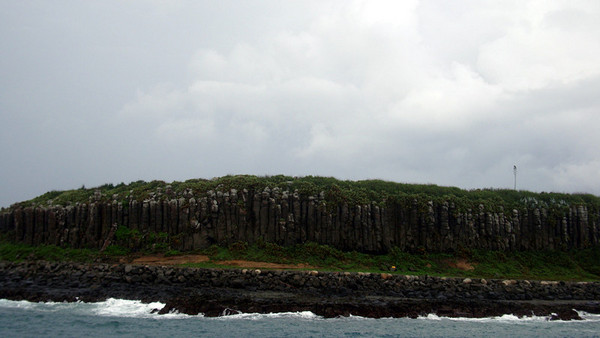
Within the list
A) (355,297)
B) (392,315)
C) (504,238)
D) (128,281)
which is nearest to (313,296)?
(355,297)

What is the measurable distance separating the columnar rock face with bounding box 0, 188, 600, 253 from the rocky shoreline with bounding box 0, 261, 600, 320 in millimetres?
5416

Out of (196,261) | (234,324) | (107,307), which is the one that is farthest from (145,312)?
(196,261)

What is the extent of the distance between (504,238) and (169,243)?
2764 cm

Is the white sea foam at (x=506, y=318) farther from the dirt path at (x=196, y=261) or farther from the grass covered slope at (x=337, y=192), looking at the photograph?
the grass covered slope at (x=337, y=192)

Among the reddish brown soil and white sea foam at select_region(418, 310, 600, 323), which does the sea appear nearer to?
white sea foam at select_region(418, 310, 600, 323)

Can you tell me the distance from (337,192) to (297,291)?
11948mm

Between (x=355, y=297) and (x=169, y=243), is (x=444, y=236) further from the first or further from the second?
(x=169, y=243)

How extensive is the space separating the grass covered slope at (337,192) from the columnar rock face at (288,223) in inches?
32.7

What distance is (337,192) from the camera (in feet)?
127

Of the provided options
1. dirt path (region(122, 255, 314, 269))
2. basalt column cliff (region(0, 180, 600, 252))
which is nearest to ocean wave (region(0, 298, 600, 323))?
dirt path (region(122, 255, 314, 269))

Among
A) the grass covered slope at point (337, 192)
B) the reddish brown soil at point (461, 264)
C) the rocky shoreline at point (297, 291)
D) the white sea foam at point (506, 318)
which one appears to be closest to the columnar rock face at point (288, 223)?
the grass covered slope at point (337, 192)

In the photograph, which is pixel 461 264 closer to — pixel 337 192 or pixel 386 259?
pixel 386 259

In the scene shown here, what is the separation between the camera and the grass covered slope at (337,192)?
38.8 metres

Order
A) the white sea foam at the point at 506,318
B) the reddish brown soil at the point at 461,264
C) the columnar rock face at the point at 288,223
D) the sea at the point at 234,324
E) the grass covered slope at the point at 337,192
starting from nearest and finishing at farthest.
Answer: the sea at the point at 234,324 → the white sea foam at the point at 506,318 → the reddish brown soil at the point at 461,264 → the columnar rock face at the point at 288,223 → the grass covered slope at the point at 337,192
